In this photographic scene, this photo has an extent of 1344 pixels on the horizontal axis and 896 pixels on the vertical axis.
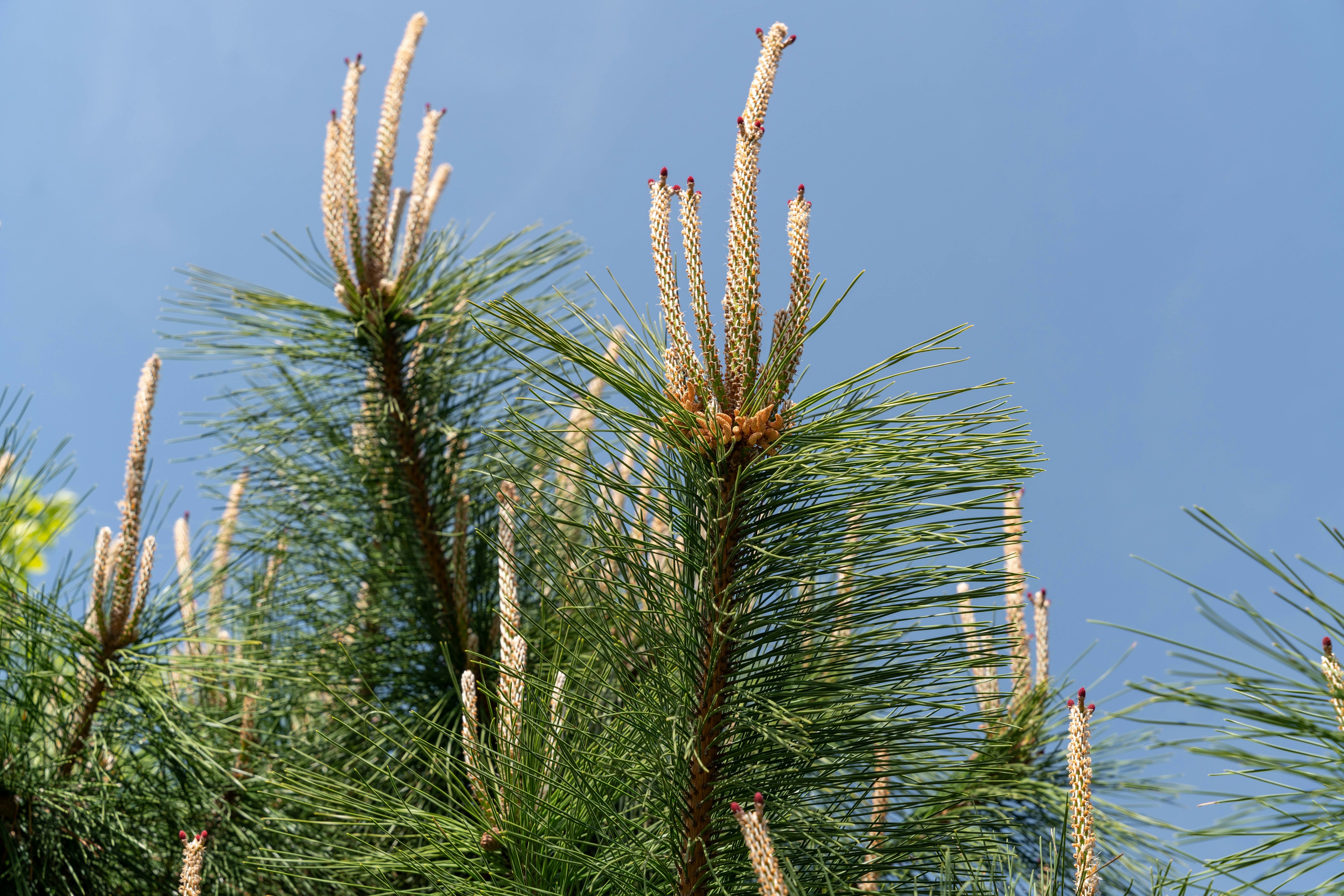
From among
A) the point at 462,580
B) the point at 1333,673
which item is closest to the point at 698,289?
the point at 1333,673

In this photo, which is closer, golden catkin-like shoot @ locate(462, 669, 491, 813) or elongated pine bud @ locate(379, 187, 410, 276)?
golden catkin-like shoot @ locate(462, 669, 491, 813)

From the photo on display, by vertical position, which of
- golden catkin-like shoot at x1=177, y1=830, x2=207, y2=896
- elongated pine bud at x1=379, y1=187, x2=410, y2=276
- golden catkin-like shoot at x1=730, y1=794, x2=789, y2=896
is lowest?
golden catkin-like shoot at x1=177, y1=830, x2=207, y2=896

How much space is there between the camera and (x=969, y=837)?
64.2 inches

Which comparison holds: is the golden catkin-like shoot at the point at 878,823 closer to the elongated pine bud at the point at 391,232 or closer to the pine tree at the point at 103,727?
the pine tree at the point at 103,727

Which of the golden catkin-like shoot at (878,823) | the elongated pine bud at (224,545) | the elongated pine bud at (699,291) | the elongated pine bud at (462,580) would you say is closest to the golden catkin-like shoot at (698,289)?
the elongated pine bud at (699,291)

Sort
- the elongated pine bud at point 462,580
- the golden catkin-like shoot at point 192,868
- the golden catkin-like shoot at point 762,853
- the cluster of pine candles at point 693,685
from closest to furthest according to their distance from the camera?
1. the golden catkin-like shoot at point 762,853
2. the golden catkin-like shoot at point 192,868
3. the cluster of pine candles at point 693,685
4. the elongated pine bud at point 462,580

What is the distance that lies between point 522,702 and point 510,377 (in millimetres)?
1675

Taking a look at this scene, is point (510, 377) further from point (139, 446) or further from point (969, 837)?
point (969, 837)

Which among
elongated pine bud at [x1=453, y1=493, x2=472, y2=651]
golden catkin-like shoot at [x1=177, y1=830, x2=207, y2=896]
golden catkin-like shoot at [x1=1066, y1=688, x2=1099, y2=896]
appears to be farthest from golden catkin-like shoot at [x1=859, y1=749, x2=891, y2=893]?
elongated pine bud at [x1=453, y1=493, x2=472, y2=651]

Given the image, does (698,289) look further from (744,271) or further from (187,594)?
(187,594)

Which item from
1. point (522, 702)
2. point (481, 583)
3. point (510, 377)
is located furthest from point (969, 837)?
point (510, 377)

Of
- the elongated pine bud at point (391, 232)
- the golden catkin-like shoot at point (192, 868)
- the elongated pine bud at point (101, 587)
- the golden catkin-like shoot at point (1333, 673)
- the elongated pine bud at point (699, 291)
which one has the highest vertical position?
the elongated pine bud at point (391, 232)

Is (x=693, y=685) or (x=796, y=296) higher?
(x=796, y=296)

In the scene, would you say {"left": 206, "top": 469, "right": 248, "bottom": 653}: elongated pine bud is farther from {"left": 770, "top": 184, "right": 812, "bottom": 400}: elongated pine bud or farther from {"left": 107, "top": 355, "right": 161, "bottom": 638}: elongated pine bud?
{"left": 770, "top": 184, "right": 812, "bottom": 400}: elongated pine bud
